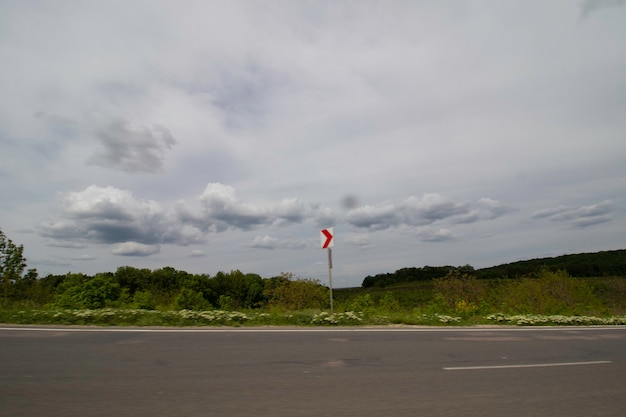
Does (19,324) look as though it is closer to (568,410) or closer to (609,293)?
(568,410)

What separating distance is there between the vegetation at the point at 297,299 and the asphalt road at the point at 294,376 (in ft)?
8.30

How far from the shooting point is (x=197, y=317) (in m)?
11.4

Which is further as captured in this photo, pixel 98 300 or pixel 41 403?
pixel 98 300

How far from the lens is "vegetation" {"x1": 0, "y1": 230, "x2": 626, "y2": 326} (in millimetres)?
11664

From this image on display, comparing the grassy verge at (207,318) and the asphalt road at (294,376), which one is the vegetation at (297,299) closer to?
the grassy verge at (207,318)

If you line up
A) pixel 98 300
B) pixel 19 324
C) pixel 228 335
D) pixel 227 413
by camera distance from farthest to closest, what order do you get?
pixel 98 300
pixel 19 324
pixel 228 335
pixel 227 413

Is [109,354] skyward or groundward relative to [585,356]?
skyward

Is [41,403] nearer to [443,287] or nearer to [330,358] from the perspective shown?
[330,358]

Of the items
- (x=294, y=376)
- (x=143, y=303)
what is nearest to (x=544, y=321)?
(x=294, y=376)

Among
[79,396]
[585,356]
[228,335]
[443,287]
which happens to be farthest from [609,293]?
[79,396]

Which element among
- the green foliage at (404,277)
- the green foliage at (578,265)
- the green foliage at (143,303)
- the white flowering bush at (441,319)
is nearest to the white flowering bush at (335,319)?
the white flowering bush at (441,319)

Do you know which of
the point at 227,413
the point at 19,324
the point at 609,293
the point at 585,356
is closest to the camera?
the point at 227,413

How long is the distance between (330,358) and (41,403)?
4.22m

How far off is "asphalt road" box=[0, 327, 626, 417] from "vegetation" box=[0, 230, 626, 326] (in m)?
2.53
